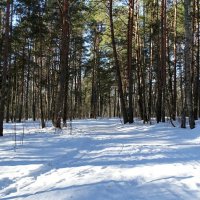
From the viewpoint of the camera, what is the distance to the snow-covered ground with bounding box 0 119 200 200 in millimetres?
6652

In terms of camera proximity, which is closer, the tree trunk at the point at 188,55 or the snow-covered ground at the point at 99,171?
the snow-covered ground at the point at 99,171

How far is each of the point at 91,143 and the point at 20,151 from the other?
10.0 ft

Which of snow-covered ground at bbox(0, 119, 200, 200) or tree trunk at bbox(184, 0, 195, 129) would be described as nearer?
snow-covered ground at bbox(0, 119, 200, 200)

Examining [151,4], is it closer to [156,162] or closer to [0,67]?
[0,67]

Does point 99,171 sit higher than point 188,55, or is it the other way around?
point 188,55

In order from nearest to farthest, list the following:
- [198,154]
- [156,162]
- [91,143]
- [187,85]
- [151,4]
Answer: [156,162]
[198,154]
[91,143]
[187,85]
[151,4]

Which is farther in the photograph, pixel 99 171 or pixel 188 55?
pixel 188 55

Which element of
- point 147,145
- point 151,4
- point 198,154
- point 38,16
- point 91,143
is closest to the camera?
point 198,154

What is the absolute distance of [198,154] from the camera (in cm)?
1093

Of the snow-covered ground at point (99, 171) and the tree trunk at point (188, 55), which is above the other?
the tree trunk at point (188, 55)

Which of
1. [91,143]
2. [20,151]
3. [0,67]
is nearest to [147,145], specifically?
[91,143]

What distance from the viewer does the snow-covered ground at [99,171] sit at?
6.65 m

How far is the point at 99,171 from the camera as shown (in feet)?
28.0

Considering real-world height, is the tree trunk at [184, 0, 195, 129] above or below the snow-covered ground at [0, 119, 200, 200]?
above
